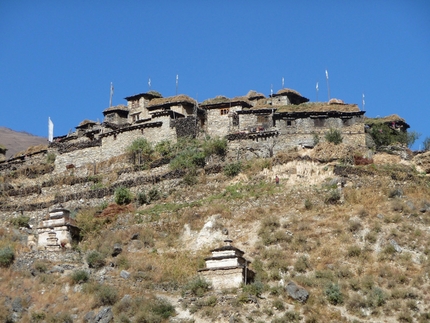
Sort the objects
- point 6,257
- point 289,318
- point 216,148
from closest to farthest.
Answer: point 289,318, point 6,257, point 216,148

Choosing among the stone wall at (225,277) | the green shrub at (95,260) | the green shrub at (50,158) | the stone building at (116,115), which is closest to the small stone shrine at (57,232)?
the green shrub at (95,260)

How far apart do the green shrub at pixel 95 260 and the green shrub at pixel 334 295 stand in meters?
10.6

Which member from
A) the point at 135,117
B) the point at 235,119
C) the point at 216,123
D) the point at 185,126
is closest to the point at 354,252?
the point at 235,119

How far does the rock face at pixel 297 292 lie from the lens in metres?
29.4

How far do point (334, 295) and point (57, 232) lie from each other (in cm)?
1493

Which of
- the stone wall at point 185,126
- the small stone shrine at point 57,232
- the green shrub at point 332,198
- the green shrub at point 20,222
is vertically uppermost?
the stone wall at point 185,126

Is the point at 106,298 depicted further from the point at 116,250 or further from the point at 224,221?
the point at 224,221

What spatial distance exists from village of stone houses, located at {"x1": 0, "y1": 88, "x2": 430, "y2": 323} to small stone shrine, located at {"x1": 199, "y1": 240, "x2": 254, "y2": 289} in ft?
0.17

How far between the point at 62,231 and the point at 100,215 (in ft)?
11.6

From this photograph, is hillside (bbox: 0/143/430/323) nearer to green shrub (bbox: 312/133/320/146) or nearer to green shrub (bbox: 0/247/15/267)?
green shrub (bbox: 0/247/15/267)

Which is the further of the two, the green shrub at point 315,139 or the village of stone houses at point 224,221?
the green shrub at point 315,139

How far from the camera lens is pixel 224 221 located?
122ft

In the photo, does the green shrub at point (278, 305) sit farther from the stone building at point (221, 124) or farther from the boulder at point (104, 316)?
the stone building at point (221, 124)

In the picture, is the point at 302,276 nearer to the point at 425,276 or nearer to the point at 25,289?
the point at 425,276
